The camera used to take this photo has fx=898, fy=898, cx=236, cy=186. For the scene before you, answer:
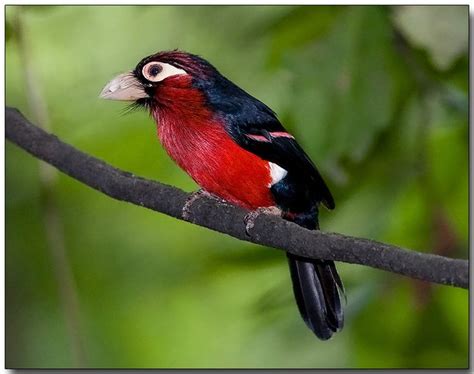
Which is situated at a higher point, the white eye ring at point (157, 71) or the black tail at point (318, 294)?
the white eye ring at point (157, 71)

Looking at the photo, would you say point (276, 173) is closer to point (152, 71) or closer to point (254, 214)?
point (254, 214)

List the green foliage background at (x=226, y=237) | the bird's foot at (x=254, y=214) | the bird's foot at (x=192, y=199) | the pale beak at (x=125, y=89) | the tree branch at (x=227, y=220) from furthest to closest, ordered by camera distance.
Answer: the green foliage background at (x=226, y=237) → the pale beak at (x=125, y=89) → the bird's foot at (x=192, y=199) → the bird's foot at (x=254, y=214) → the tree branch at (x=227, y=220)

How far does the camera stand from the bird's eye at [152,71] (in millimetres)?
2326

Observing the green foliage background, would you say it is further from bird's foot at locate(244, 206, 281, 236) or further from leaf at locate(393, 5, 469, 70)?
bird's foot at locate(244, 206, 281, 236)

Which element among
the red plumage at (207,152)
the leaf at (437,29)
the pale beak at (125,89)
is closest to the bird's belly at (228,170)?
the red plumage at (207,152)

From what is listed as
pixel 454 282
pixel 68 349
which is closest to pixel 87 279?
pixel 68 349

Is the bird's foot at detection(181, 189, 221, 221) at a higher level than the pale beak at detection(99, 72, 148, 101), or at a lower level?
lower

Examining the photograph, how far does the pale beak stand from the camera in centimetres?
232

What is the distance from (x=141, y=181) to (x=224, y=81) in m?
0.37

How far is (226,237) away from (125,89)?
0.53 metres

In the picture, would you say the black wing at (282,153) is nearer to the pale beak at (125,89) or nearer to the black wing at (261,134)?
the black wing at (261,134)

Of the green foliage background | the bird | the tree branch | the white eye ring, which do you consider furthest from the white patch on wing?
the white eye ring

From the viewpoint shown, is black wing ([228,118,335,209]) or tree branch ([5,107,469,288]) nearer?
tree branch ([5,107,469,288])

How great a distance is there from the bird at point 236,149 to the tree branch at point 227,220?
0.25ft
